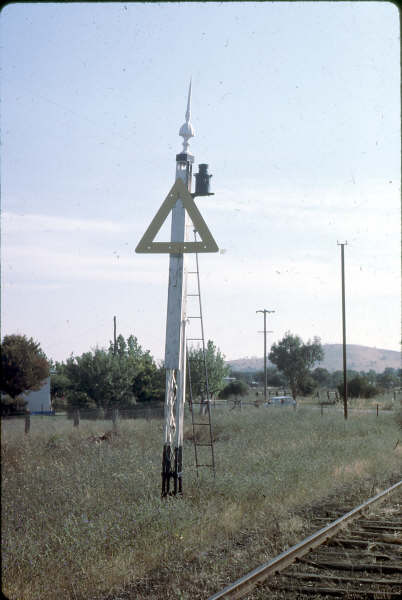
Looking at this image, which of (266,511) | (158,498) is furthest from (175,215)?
(266,511)

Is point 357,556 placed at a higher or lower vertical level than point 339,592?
lower

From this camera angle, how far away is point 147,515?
25.3ft

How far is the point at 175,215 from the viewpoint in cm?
948

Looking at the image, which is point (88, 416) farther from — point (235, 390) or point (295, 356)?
point (295, 356)

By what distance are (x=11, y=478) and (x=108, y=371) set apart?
17.9 metres

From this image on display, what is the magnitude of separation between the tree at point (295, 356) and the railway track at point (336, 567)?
61.0 m

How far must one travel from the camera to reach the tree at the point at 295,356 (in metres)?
70.1

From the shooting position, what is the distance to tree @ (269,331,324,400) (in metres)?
70.1

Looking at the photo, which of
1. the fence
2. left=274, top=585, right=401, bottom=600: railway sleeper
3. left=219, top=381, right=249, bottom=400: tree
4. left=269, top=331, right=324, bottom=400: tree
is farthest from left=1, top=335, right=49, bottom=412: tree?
left=269, top=331, right=324, bottom=400: tree

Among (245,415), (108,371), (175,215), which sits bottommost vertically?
(245,415)

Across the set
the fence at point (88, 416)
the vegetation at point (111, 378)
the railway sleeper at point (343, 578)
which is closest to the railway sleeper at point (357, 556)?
the railway sleeper at point (343, 578)

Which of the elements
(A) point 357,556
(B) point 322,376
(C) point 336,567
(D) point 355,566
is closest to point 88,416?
(A) point 357,556

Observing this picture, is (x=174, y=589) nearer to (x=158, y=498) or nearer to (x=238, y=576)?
(x=238, y=576)

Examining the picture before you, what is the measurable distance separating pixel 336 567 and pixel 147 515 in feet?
7.67
